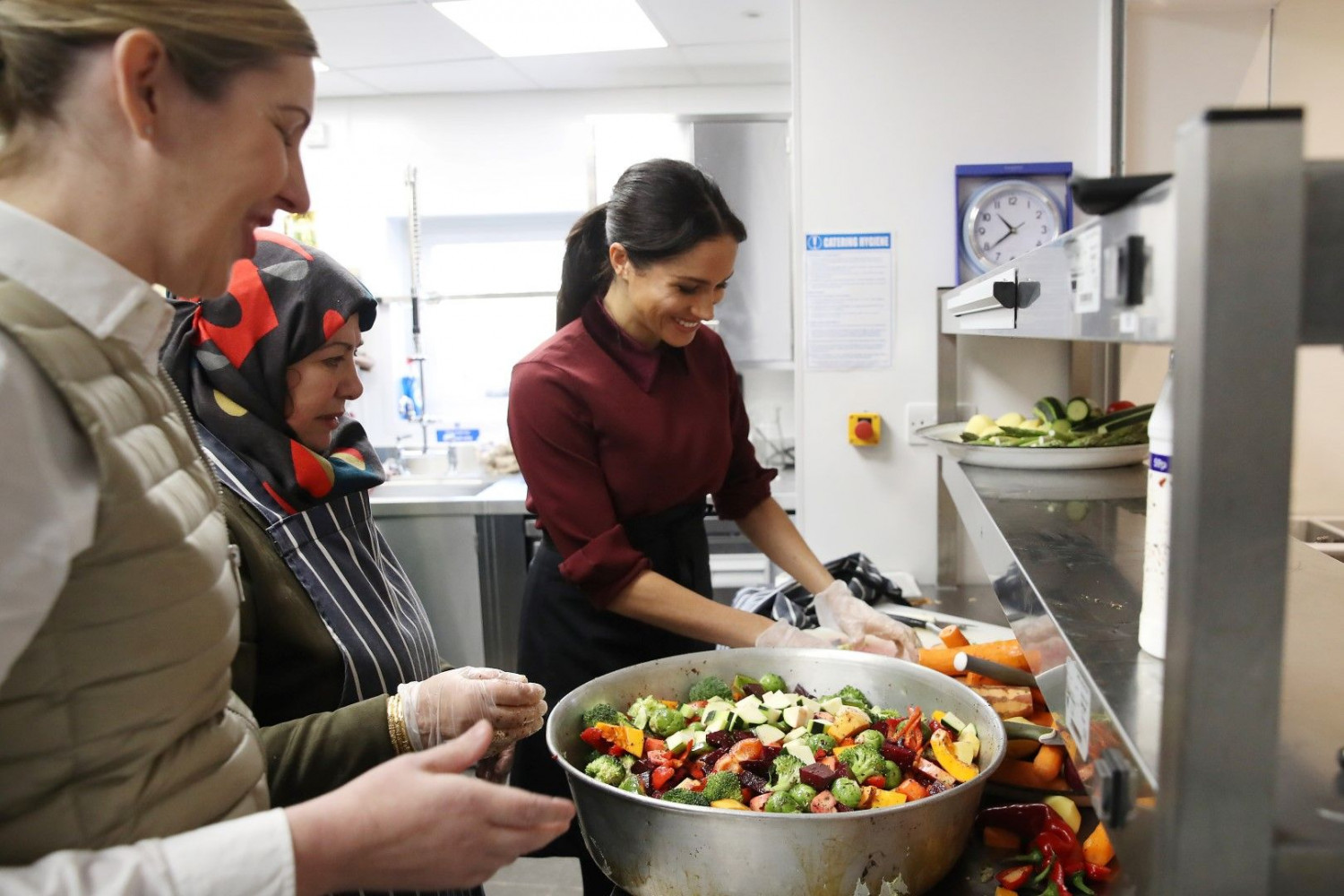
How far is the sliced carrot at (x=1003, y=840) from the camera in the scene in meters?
1.16

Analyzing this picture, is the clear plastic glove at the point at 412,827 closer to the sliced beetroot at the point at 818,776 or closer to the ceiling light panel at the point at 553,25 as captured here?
the sliced beetroot at the point at 818,776

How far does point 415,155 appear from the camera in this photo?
4.87 meters

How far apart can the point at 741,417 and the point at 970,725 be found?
1094mm

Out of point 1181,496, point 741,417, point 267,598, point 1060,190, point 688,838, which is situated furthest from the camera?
point 1060,190

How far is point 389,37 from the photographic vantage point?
397 cm

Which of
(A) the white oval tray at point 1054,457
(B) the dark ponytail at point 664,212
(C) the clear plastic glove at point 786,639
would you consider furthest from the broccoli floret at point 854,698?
(B) the dark ponytail at point 664,212

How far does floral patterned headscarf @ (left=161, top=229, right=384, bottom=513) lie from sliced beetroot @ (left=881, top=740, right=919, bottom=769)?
2.79ft

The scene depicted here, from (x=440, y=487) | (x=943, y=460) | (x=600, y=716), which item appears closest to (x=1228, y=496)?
(x=600, y=716)

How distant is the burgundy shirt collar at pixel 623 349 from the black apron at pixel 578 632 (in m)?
0.28

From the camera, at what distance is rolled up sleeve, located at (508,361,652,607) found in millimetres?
1782

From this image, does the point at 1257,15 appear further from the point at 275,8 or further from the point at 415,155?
the point at 415,155

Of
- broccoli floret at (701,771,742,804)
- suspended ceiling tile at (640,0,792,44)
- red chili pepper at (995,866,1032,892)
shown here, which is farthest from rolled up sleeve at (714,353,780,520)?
suspended ceiling tile at (640,0,792,44)

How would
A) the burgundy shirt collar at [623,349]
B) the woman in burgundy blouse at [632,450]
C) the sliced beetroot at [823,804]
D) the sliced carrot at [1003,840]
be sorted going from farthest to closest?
1. the burgundy shirt collar at [623,349]
2. the woman in burgundy blouse at [632,450]
3. the sliced carrot at [1003,840]
4. the sliced beetroot at [823,804]

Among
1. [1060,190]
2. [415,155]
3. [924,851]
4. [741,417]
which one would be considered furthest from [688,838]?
[415,155]
